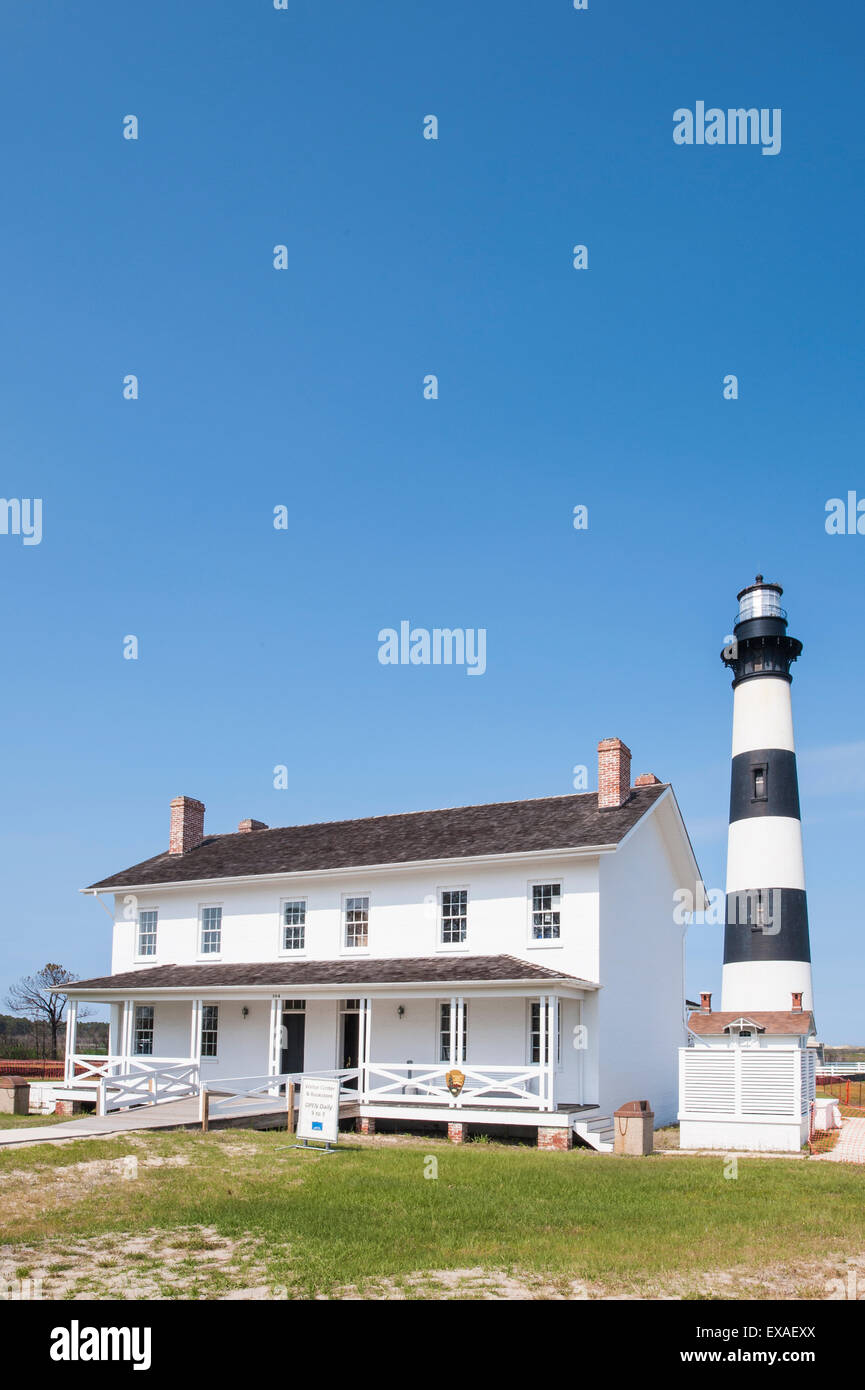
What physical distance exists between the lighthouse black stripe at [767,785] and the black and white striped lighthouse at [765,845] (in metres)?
0.03

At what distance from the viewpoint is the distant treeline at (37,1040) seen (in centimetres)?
4288

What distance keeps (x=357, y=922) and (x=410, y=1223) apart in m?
15.3

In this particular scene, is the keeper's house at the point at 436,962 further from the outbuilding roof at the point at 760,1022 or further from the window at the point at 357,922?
the outbuilding roof at the point at 760,1022

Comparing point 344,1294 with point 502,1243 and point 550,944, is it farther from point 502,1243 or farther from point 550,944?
point 550,944

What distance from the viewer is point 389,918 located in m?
26.3

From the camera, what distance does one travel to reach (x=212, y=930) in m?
29.4

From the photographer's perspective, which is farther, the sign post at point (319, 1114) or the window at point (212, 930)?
the window at point (212, 930)

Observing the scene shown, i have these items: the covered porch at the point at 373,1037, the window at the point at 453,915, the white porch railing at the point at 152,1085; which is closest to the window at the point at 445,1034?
the covered porch at the point at 373,1037

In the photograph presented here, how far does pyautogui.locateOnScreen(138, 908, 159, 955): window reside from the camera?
30.6 m

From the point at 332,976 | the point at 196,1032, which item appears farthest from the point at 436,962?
the point at 196,1032

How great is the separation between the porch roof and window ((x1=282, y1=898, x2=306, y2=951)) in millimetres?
450

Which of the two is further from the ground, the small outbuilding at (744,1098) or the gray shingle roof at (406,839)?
the gray shingle roof at (406,839)

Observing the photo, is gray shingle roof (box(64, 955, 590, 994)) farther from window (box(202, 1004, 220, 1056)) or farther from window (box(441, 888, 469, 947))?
window (box(202, 1004, 220, 1056))
